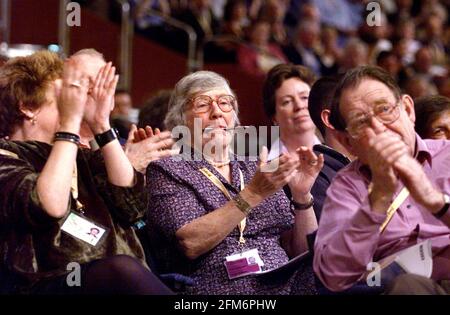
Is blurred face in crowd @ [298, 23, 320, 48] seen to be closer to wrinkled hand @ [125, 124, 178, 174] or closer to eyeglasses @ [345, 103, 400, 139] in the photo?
wrinkled hand @ [125, 124, 178, 174]

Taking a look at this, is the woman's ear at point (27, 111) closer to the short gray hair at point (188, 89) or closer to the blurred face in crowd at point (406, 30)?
the short gray hair at point (188, 89)

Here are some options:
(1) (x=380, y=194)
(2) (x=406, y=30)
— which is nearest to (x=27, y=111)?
(1) (x=380, y=194)

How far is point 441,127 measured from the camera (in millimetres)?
4145

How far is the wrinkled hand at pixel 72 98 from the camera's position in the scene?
306 centimetres

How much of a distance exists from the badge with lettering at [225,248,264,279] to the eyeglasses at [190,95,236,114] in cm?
64

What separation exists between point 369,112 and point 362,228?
0.48 metres

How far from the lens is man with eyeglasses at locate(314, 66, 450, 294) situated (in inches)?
109

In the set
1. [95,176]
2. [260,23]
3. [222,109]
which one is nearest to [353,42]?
[260,23]

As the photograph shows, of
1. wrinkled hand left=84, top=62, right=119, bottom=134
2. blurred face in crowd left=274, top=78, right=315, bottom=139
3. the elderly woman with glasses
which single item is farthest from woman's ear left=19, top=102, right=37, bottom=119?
blurred face in crowd left=274, top=78, right=315, bottom=139

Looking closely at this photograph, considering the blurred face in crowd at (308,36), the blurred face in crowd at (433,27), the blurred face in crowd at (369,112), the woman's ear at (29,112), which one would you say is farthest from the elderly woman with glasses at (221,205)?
the blurred face in crowd at (433,27)

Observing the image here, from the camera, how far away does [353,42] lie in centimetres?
877

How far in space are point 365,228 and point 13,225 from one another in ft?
3.77
